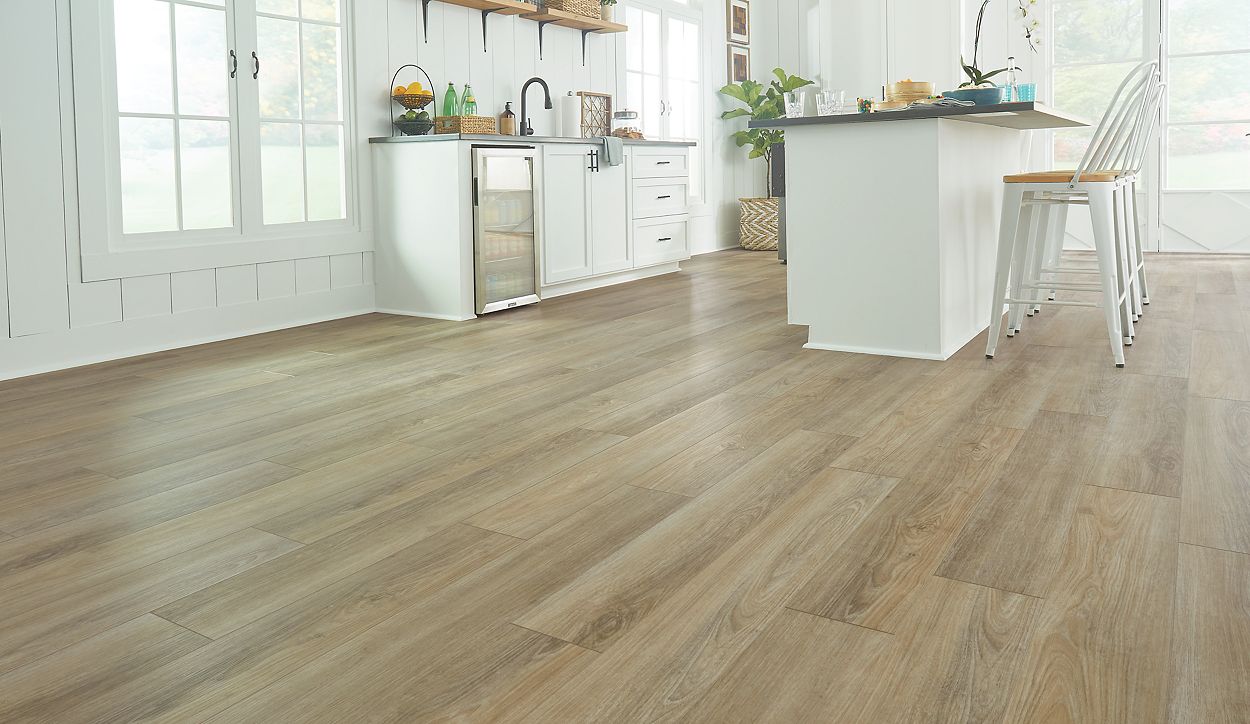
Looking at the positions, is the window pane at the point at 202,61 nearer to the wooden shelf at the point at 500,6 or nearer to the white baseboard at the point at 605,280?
the wooden shelf at the point at 500,6

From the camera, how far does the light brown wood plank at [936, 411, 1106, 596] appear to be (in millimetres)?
1600

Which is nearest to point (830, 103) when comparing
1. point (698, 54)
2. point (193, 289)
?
point (193, 289)

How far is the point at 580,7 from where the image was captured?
5703 mm

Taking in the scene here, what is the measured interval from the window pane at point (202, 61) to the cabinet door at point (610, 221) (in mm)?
2060

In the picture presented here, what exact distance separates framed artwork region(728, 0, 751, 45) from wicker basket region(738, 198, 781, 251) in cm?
137

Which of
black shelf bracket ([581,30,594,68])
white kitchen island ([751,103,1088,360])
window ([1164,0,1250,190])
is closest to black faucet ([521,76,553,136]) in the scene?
black shelf bracket ([581,30,594,68])


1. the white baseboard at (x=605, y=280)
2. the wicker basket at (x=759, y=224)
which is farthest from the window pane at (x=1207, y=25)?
the white baseboard at (x=605, y=280)

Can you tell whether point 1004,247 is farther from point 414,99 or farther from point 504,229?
point 414,99

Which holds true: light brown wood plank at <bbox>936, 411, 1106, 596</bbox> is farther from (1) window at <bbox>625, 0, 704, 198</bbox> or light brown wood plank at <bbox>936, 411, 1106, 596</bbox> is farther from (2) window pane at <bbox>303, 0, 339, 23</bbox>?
(1) window at <bbox>625, 0, 704, 198</bbox>

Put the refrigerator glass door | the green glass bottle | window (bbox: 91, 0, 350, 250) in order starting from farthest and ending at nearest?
the green glass bottle, the refrigerator glass door, window (bbox: 91, 0, 350, 250)

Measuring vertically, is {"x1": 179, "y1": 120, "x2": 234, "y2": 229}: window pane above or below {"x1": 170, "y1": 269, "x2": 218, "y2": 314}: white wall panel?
above

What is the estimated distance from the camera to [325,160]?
445 centimetres

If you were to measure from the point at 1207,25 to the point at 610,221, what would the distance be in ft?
14.3

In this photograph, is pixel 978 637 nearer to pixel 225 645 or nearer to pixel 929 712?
pixel 929 712
